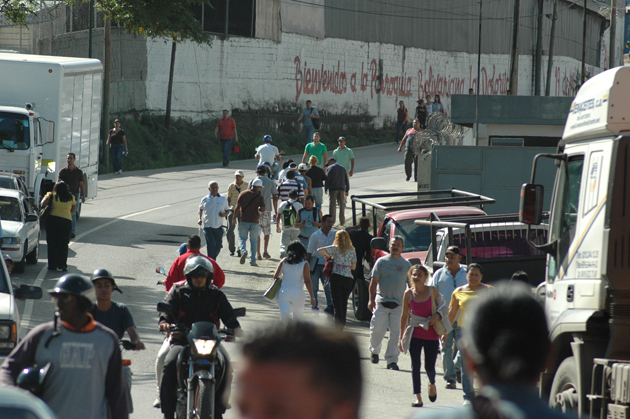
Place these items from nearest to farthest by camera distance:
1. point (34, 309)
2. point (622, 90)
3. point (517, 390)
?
1. point (517, 390)
2. point (622, 90)
3. point (34, 309)

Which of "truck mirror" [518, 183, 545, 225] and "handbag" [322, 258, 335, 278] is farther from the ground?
"truck mirror" [518, 183, 545, 225]

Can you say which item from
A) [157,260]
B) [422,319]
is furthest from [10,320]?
[157,260]

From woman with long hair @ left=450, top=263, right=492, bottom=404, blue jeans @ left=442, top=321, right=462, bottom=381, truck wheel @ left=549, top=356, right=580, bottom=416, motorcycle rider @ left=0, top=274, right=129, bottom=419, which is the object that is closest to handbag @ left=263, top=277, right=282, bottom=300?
blue jeans @ left=442, top=321, right=462, bottom=381

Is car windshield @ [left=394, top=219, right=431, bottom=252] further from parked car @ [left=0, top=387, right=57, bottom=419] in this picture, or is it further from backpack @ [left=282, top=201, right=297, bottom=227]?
parked car @ [left=0, top=387, right=57, bottom=419]

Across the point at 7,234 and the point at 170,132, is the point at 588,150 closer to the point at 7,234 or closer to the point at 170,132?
the point at 7,234

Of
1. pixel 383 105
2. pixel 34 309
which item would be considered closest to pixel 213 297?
pixel 34 309

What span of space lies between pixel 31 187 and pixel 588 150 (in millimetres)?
15340

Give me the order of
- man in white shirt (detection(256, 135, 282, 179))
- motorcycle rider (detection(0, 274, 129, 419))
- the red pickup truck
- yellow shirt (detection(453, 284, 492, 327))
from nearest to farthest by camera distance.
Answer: motorcycle rider (detection(0, 274, 129, 419)), yellow shirt (detection(453, 284, 492, 327)), the red pickup truck, man in white shirt (detection(256, 135, 282, 179))

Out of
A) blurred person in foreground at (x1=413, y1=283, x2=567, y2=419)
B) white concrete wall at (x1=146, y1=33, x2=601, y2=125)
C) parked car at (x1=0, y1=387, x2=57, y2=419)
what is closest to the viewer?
blurred person in foreground at (x1=413, y1=283, x2=567, y2=419)

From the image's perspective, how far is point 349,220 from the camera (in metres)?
23.9

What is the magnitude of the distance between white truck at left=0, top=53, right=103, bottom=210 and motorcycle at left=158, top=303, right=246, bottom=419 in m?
13.7

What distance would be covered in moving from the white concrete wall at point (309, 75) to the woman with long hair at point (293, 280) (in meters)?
26.9

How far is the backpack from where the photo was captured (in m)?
16.7

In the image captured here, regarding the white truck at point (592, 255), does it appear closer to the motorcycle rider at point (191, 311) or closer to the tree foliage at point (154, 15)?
the motorcycle rider at point (191, 311)
